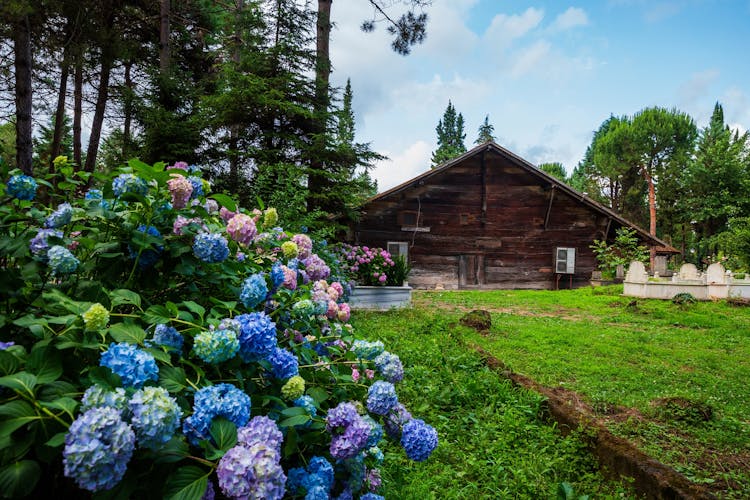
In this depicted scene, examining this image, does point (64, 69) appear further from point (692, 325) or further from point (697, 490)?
point (692, 325)

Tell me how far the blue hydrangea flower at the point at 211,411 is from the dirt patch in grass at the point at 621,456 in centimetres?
245

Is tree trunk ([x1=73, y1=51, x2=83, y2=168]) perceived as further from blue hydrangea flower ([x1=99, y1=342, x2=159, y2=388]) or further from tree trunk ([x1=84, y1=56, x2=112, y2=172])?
blue hydrangea flower ([x1=99, y1=342, x2=159, y2=388])

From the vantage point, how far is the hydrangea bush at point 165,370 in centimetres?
94

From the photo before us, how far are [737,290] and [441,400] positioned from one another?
14020 mm

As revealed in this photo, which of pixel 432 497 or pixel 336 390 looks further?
pixel 432 497

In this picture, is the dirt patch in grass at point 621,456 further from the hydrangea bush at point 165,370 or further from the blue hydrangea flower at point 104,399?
the blue hydrangea flower at point 104,399

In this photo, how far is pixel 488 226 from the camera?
18.1m

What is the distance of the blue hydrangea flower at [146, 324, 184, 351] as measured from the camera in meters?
1.26

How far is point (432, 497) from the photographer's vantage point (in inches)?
95.8

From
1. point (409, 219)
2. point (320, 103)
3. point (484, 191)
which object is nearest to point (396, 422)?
point (320, 103)

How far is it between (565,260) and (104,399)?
19.5 m

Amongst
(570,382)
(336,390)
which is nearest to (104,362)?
(336,390)

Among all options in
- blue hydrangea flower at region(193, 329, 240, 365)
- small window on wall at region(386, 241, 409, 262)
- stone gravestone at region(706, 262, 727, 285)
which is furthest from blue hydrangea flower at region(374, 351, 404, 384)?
small window on wall at region(386, 241, 409, 262)

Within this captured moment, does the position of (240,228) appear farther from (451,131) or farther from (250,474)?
(451,131)
